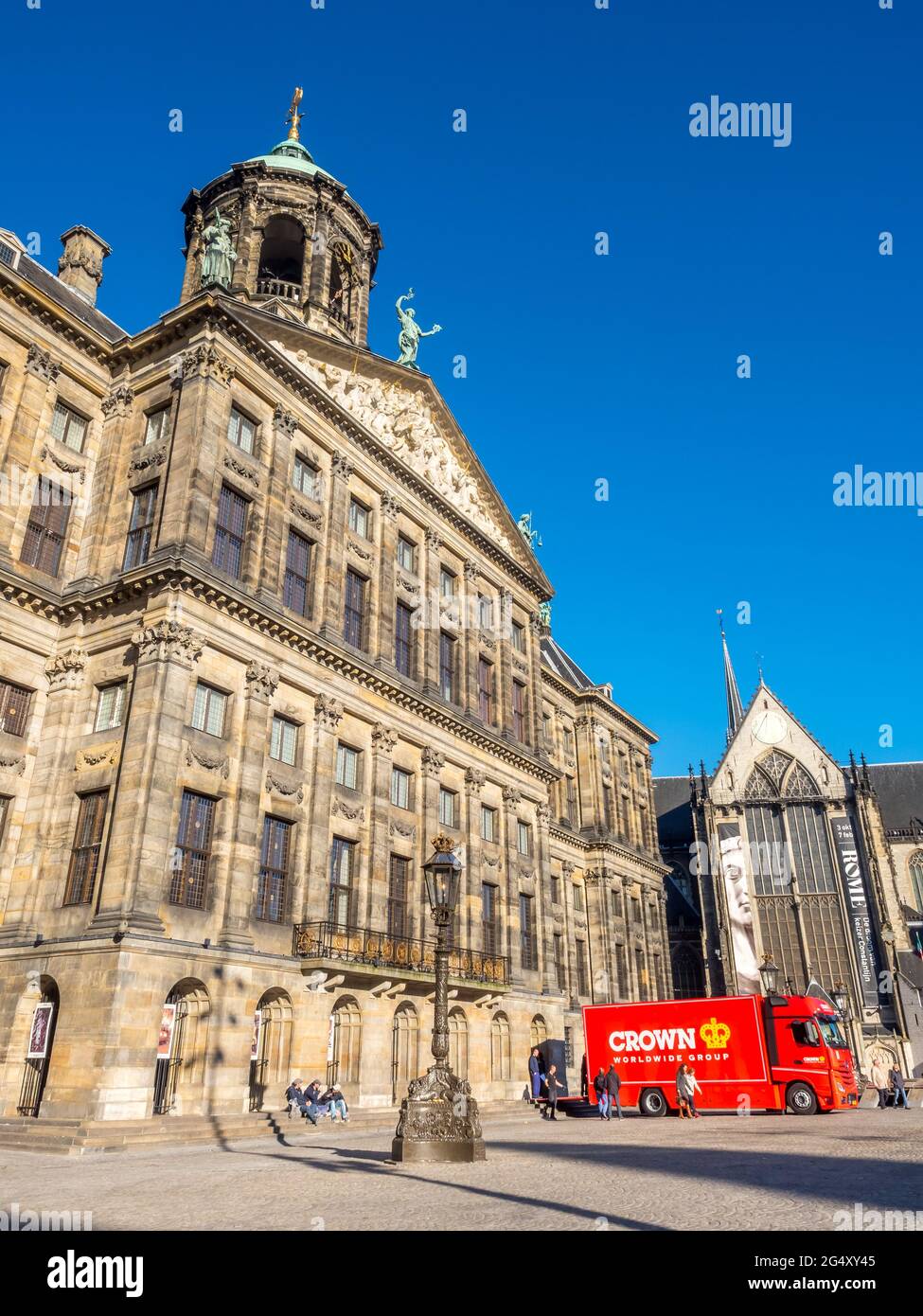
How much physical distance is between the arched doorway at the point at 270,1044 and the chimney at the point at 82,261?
28087 millimetres

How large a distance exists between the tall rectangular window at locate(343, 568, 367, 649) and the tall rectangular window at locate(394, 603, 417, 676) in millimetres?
1732

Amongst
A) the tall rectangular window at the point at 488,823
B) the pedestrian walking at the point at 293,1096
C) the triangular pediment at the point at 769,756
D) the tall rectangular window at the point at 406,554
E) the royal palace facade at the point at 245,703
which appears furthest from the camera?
the triangular pediment at the point at 769,756

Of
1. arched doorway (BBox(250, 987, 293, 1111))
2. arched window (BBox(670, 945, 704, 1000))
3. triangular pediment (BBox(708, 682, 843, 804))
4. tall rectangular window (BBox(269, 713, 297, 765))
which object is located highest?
triangular pediment (BBox(708, 682, 843, 804))

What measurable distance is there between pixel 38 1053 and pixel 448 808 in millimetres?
17398

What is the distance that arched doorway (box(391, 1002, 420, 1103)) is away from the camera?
30.1m

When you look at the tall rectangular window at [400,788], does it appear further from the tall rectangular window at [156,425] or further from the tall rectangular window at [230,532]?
the tall rectangular window at [156,425]

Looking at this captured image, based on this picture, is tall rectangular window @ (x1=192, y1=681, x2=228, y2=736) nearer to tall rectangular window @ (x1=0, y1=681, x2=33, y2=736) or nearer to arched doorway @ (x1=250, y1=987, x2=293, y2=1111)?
A: tall rectangular window @ (x1=0, y1=681, x2=33, y2=736)

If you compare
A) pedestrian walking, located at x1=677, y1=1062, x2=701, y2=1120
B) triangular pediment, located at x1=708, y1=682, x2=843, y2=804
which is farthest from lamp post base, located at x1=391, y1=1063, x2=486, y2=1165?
triangular pediment, located at x1=708, y1=682, x2=843, y2=804

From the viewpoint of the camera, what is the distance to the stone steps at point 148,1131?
63.4 feet

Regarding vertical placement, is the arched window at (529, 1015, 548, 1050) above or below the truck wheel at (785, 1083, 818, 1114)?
above

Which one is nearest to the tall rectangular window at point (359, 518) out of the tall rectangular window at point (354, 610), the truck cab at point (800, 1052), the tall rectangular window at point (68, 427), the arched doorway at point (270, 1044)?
the tall rectangular window at point (354, 610)

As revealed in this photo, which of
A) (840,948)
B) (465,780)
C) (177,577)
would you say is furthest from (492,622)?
(840,948)

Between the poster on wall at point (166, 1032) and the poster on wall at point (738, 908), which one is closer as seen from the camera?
the poster on wall at point (166, 1032)

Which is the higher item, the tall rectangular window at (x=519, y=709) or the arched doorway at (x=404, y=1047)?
the tall rectangular window at (x=519, y=709)
